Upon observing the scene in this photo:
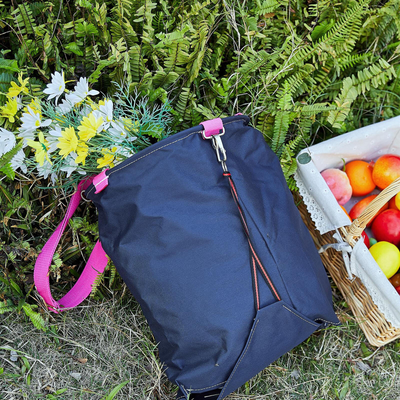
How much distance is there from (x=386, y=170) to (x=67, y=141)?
1320mm

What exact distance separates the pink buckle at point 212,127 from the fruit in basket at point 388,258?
872 millimetres

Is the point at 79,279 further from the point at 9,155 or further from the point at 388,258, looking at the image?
the point at 388,258

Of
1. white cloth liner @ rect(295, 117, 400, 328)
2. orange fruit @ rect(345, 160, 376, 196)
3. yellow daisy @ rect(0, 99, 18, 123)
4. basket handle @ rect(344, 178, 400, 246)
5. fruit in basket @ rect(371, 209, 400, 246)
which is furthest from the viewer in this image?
orange fruit @ rect(345, 160, 376, 196)

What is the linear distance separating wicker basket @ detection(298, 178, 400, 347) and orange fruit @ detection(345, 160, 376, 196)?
25 cm

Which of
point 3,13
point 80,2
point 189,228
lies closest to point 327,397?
point 189,228

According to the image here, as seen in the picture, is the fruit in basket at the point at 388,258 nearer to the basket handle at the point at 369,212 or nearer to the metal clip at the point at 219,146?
the basket handle at the point at 369,212

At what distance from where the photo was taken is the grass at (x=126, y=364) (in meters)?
1.43

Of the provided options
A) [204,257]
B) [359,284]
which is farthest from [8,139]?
[359,284]

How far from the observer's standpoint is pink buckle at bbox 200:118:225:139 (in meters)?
1.21

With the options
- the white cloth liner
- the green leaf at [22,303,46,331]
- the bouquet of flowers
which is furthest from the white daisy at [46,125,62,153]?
the white cloth liner

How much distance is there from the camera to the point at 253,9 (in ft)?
5.24

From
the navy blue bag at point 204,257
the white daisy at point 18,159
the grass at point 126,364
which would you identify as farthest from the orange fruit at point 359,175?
the white daisy at point 18,159

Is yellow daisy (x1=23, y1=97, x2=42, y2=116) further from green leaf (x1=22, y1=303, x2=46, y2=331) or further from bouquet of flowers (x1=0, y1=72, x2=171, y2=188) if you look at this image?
green leaf (x1=22, y1=303, x2=46, y2=331)

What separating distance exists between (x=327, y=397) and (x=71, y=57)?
1640 millimetres
